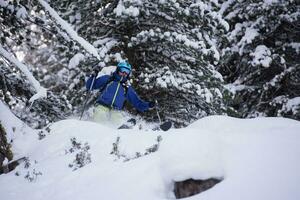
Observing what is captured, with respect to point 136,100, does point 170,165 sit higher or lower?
lower

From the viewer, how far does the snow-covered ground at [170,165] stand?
3.80m

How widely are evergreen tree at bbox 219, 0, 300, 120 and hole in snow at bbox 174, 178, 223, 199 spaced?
27.1 feet

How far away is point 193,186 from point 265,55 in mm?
9057

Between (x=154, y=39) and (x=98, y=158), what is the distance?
6.11m

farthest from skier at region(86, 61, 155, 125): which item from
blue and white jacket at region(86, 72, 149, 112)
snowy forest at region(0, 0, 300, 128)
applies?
snowy forest at region(0, 0, 300, 128)

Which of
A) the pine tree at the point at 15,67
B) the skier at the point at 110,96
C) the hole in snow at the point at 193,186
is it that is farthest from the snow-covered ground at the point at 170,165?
the skier at the point at 110,96

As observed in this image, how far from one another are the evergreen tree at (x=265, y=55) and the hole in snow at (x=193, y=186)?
8.27 metres

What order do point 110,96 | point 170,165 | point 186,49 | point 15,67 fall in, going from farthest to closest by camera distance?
point 186,49 < point 110,96 < point 15,67 < point 170,165

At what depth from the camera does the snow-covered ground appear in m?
3.80

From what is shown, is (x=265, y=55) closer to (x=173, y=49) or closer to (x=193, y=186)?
(x=173, y=49)

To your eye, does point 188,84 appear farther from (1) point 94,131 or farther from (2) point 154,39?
(1) point 94,131

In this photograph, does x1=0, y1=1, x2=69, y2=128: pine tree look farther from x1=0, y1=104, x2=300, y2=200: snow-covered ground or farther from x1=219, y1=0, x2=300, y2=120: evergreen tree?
x1=219, y1=0, x2=300, y2=120: evergreen tree

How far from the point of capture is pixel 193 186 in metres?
4.00

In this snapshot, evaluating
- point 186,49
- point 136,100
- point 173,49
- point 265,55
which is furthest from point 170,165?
point 265,55
